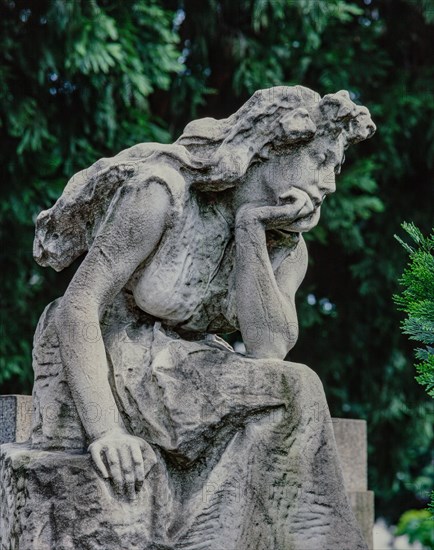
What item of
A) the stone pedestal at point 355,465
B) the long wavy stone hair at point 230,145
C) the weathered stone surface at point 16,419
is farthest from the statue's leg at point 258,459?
the stone pedestal at point 355,465

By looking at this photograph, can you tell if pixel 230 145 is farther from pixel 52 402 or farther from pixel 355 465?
pixel 355 465

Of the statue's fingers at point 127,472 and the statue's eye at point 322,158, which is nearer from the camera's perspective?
the statue's fingers at point 127,472

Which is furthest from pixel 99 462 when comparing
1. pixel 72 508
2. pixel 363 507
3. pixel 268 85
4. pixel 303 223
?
pixel 268 85

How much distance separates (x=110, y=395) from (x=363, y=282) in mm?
7402

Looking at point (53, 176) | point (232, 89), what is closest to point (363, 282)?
point (232, 89)

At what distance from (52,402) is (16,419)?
129 cm

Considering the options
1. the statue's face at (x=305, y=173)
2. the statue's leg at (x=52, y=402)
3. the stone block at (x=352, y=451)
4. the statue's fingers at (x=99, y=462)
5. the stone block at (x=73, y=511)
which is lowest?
the stone block at (x=352, y=451)

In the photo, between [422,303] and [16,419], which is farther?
[16,419]

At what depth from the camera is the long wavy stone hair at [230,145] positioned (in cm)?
409

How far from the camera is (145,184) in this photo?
404 centimetres

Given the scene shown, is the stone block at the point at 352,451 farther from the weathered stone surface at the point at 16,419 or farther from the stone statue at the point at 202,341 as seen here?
the stone statue at the point at 202,341

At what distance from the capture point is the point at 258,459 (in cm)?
386

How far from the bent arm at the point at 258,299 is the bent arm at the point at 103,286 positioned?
1.01ft

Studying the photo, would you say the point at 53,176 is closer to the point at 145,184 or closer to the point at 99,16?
the point at 99,16
